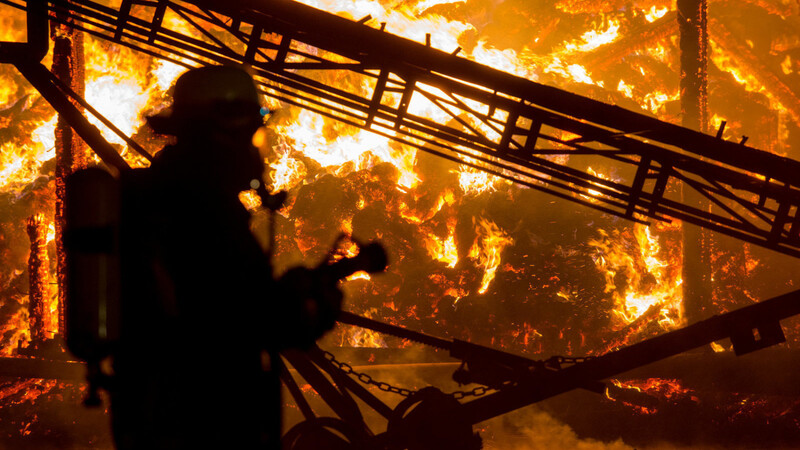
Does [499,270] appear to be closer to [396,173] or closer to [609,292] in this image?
[609,292]

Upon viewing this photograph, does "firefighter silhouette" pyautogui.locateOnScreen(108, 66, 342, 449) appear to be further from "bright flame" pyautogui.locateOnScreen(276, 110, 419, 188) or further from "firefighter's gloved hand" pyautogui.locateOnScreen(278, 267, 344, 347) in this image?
"bright flame" pyautogui.locateOnScreen(276, 110, 419, 188)

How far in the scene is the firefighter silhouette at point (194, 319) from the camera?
2.05 m

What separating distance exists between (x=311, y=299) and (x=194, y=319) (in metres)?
0.49

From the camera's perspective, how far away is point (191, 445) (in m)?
2.04

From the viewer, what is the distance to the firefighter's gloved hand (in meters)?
2.08

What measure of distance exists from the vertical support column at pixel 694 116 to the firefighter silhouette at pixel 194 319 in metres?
14.7

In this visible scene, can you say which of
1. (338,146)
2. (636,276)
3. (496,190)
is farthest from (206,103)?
(636,276)

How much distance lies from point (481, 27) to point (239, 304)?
2186cm

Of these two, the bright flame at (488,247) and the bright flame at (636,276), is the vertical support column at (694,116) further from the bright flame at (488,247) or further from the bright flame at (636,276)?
the bright flame at (488,247)

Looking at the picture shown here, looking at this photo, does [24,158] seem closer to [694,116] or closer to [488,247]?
[488,247]

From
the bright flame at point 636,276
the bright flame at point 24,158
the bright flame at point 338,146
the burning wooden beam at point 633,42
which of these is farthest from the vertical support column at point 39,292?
the burning wooden beam at point 633,42

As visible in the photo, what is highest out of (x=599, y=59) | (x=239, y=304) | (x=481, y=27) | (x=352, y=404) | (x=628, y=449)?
(x=481, y=27)

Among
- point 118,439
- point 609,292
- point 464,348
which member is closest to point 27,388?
point 464,348

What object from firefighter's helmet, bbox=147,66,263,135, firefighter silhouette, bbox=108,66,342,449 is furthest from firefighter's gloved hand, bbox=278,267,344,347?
firefighter's helmet, bbox=147,66,263,135
